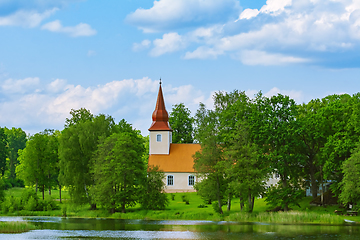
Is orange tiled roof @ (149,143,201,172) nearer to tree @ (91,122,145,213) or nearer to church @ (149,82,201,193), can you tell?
church @ (149,82,201,193)

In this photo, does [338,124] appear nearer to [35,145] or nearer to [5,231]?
[5,231]

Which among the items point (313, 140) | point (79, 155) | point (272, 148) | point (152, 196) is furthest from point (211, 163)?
point (79, 155)

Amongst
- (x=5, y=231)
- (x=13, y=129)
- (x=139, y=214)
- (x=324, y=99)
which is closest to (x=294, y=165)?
(x=324, y=99)

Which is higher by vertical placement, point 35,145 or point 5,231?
point 35,145

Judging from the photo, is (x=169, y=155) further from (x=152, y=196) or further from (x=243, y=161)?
(x=243, y=161)

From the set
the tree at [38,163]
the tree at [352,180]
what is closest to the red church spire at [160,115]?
the tree at [38,163]

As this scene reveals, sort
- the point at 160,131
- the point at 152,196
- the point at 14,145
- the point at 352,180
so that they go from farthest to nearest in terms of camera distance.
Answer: the point at 14,145 < the point at 160,131 < the point at 152,196 < the point at 352,180

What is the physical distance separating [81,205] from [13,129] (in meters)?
85.6

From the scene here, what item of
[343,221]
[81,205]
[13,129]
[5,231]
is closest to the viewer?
[5,231]

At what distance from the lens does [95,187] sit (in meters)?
54.1

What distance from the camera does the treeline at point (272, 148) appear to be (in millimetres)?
47188

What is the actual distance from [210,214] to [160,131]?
3068 cm

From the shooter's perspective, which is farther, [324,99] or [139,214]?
[324,99]

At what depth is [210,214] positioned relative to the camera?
49.6m
